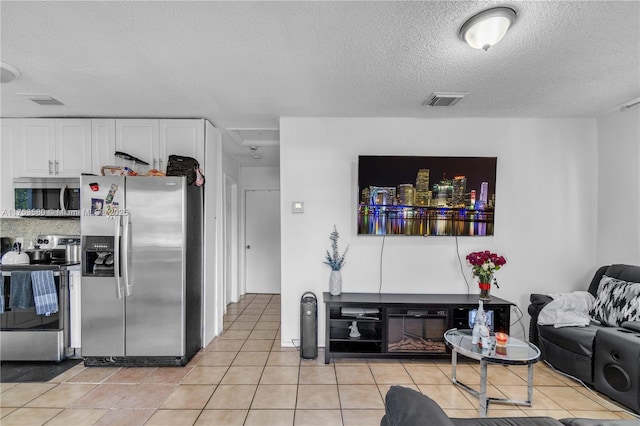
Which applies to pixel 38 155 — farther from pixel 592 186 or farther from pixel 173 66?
pixel 592 186

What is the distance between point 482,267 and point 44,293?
4.30 meters

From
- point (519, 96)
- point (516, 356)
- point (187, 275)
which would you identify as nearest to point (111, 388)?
point (187, 275)

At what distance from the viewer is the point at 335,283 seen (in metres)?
3.30

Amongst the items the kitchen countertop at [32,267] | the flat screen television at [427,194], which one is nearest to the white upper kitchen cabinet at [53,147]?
the kitchen countertop at [32,267]

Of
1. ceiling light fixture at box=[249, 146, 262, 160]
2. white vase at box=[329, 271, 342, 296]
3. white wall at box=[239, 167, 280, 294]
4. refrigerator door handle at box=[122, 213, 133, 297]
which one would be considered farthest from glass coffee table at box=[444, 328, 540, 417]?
white wall at box=[239, 167, 280, 294]

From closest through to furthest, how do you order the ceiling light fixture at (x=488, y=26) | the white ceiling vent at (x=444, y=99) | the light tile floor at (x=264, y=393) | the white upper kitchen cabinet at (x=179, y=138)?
the ceiling light fixture at (x=488, y=26), the light tile floor at (x=264, y=393), the white ceiling vent at (x=444, y=99), the white upper kitchen cabinet at (x=179, y=138)

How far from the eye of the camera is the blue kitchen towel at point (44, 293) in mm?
2943

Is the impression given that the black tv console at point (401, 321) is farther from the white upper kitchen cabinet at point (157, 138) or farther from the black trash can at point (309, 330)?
the white upper kitchen cabinet at point (157, 138)

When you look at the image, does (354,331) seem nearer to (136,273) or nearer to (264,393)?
(264,393)

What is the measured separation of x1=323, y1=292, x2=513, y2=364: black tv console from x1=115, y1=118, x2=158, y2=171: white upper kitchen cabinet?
2457 millimetres

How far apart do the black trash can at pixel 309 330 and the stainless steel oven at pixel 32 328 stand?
236 centimetres

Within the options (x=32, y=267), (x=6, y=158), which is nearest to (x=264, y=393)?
(x=32, y=267)

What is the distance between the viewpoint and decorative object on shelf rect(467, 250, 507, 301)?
3.14 metres

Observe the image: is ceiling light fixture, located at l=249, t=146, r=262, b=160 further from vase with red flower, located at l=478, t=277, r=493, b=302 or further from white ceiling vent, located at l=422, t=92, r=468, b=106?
vase with red flower, located at l=478, t=277, r=493, b=302
